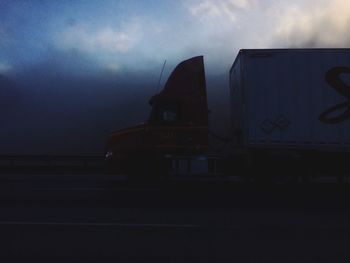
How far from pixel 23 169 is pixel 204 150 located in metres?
12.7

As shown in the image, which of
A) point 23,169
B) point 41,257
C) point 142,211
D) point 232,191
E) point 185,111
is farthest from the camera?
point 23,169

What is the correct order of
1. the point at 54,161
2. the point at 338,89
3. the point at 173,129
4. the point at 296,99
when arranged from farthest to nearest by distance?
the point at 54,161
the point at 173,129
the point at 296,99
the point at 338,89

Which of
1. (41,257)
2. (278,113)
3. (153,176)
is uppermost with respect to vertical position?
(278,113)

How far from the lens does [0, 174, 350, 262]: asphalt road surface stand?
6473 mm

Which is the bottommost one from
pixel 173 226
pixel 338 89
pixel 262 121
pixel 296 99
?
pixel 173 226

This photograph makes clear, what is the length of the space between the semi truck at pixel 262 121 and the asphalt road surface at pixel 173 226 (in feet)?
7.52

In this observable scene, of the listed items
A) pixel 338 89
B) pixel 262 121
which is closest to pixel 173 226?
pixel 262 121

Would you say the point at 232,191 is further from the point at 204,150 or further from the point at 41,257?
the point at 41,257

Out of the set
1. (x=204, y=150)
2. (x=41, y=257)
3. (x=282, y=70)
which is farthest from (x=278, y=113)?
(x=41, y=257)

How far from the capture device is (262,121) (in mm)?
15688

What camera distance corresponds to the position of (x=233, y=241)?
7.24 meters

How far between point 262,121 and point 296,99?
120 cm

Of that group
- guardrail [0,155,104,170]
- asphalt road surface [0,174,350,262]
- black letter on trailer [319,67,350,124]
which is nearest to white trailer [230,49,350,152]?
black letter on trailer [319,67,350,124]

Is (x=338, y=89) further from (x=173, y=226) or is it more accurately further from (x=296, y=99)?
(x=173, y=226)
